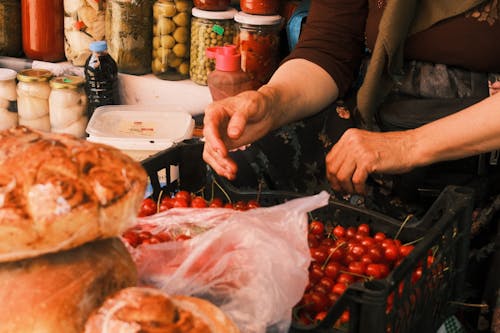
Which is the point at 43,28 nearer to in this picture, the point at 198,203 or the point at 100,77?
the point at 100,77

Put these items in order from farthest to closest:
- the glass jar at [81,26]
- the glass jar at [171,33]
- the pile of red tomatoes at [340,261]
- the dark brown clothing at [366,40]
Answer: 1. the glass jar at [81,26]
2. the glass jar at [171,33]
3. the dark brown clothing at [366,40]
4. the pile of red tomatoes at [340,261]

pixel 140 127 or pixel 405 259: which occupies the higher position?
pixel 405 259

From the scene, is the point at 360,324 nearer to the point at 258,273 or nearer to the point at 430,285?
the point at 258,273

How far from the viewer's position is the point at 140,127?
7.63ft

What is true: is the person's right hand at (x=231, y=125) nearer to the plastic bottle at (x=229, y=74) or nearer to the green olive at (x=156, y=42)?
the plastic bottle at (x=229, y=74)

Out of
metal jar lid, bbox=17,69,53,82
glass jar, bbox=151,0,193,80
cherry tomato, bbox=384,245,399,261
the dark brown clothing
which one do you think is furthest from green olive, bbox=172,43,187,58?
cherry tomato, bbox=384,245,399,261

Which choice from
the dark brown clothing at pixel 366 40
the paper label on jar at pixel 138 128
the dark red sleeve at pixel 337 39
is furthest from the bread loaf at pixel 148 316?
the paper label on jar at pixel 138 128

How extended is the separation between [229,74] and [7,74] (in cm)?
87

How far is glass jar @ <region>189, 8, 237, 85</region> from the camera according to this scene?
2.43 meters

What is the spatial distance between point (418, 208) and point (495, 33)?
390 millimetres

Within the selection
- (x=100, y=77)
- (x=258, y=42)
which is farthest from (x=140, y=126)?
(x=258, y=42)

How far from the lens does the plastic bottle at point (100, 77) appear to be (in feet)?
8.30

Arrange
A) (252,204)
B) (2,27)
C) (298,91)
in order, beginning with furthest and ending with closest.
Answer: (2,27) → (298,91) → (252,204)

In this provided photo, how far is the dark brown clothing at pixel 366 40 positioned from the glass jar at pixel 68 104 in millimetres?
1043
